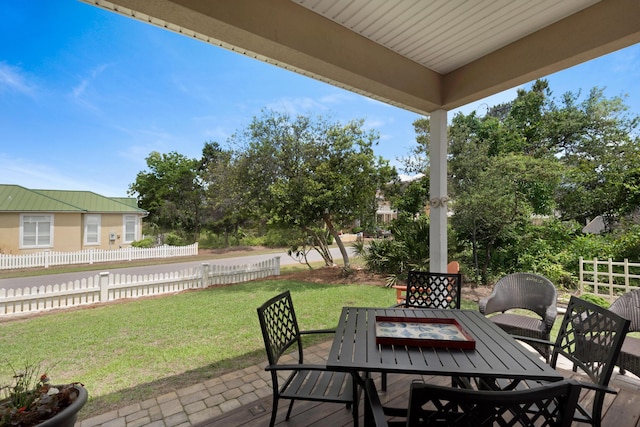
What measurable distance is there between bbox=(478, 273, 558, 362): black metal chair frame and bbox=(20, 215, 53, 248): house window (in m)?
7.32

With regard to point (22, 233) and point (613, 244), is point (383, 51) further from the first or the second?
point (22, 233)

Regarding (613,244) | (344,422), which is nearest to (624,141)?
(613,244)

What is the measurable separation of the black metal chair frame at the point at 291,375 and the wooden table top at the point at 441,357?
172 mm

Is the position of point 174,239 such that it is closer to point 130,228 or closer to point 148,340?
point 130,228

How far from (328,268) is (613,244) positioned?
5.94m

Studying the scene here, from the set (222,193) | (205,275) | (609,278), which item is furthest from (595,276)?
(222,193)

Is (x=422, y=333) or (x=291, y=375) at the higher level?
(x=422, y=333)

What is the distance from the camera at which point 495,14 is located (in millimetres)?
2025

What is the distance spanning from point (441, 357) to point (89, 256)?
27.6 ft

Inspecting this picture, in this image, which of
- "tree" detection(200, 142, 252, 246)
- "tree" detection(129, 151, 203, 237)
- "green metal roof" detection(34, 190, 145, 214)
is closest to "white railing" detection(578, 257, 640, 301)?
"tree" detection(200, 142, 252, 246)

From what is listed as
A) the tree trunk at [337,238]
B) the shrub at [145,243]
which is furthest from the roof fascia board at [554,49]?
the shrub at [145,243]

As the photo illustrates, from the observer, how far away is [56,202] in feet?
20.6

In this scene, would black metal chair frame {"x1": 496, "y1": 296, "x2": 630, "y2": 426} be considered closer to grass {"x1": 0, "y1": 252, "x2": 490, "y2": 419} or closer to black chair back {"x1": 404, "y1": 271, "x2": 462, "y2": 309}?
black chair back {"x1": 404, "y1": 271, "x2": 462, "y2": 309}

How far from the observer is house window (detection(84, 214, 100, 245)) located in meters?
7.17
